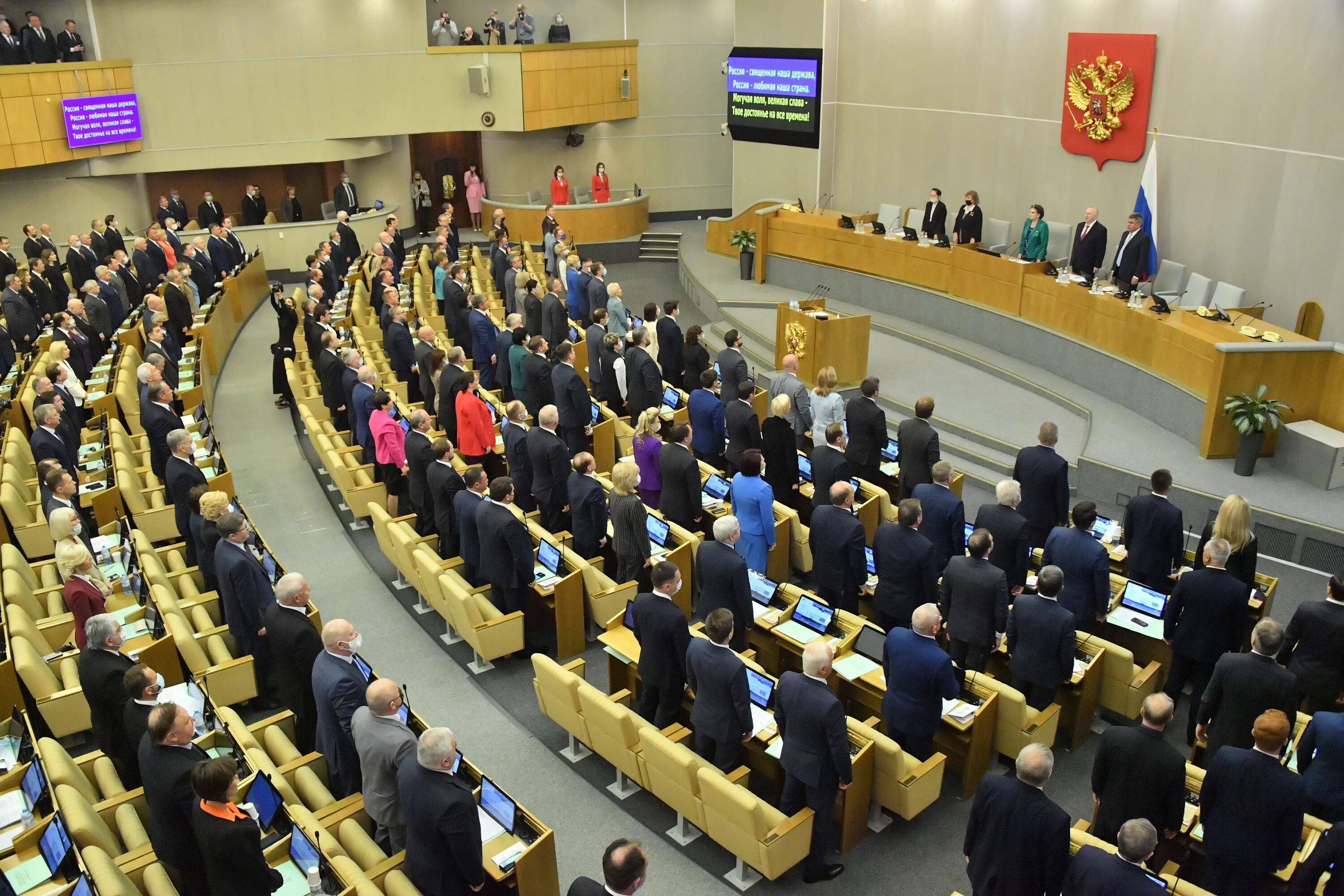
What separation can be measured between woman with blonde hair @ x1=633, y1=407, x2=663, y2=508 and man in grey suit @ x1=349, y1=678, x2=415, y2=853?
137 inches

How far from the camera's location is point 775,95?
1780cm

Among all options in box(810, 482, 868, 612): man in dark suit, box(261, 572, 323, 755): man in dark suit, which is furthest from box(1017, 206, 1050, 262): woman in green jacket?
box(261, 572, 323, 755): man in dark suit

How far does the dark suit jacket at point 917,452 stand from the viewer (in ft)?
26.3

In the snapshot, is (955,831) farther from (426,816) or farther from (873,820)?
(426,816)

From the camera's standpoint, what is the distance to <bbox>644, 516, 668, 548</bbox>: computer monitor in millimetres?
7398

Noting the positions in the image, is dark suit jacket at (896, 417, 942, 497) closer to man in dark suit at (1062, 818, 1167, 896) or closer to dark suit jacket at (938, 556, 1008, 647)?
dark suit jacket at (938, 556, 1008, 647)

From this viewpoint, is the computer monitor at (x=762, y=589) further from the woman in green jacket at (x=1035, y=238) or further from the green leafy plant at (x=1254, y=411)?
the woman in green jacket at (x=1035, y=238)

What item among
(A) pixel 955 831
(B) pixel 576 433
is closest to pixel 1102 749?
(A) pixel 955 831

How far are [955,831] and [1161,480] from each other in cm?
263

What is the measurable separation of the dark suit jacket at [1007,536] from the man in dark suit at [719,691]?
2283mm

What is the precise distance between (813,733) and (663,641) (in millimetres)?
1086

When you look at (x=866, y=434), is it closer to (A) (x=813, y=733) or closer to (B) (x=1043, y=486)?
(B) (x=1043, y=486)

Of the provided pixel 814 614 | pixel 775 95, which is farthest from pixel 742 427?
pixel 775 95

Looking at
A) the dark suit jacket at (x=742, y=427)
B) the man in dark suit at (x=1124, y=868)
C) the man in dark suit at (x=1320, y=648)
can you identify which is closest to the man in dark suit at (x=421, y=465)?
the dark suit jacket at (x=742, y=427)
